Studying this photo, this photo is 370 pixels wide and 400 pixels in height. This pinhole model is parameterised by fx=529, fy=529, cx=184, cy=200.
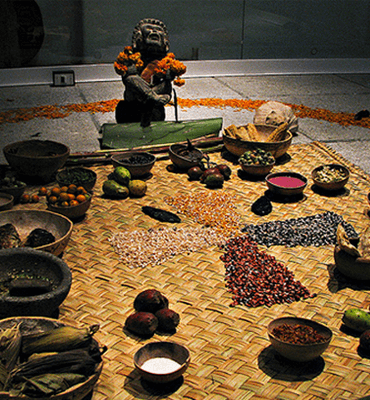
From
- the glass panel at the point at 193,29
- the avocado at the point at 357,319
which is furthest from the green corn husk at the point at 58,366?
the glass panel at the point at 193,29

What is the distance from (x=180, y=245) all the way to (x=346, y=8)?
7564 mm

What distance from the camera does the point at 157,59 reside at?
5.83m

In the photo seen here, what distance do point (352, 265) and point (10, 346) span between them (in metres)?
2.20

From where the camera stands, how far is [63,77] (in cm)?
854

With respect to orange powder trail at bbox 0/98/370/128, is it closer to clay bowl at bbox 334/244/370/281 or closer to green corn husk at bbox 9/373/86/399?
clay bowl at bbox 334/244/370/281

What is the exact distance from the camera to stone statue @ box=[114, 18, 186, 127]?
5.57m

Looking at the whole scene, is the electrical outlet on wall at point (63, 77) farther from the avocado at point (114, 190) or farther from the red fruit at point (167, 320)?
the red fruit at point (167, 320)

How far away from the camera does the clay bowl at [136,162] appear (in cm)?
496

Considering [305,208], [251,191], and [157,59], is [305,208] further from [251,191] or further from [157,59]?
[157,59]

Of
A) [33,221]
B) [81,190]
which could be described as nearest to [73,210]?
[81,190]

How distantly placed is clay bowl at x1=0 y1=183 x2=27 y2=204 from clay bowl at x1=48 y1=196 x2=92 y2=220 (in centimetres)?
46

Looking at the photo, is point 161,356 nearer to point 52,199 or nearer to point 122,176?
point 52,199

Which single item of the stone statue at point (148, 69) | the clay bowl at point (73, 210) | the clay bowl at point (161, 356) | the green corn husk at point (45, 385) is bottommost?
the clay bowl at point (161, 356)

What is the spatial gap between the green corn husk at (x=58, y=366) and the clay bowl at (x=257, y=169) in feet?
9.89
